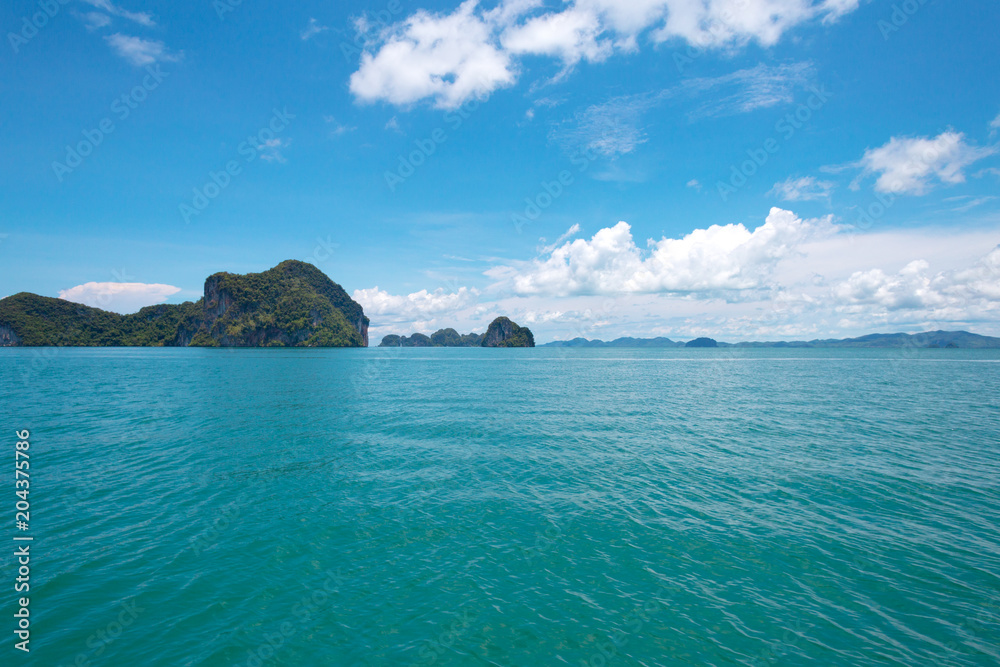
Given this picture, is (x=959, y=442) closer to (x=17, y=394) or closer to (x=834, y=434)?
(x=834, y=434)

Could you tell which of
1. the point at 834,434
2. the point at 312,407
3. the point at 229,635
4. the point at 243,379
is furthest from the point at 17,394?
the point at 834,434

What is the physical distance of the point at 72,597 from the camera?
11.9 metres

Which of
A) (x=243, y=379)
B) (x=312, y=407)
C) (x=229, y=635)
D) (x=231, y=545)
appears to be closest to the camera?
(x=229, y=635)

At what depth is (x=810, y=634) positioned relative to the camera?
1063 cm

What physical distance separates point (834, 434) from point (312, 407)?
161 ft

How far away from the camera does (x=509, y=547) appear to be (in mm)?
14898

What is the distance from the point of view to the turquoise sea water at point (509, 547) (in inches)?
408

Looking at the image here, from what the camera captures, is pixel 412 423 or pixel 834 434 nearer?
pixel 834 434

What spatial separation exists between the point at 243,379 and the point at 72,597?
70.7 meters

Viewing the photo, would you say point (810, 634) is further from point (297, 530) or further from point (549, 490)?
point (297, 530)

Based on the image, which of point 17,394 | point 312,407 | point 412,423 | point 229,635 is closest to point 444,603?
point 229,635

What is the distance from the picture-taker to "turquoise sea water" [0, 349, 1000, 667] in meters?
10.4

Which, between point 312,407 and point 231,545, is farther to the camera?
point 312,407

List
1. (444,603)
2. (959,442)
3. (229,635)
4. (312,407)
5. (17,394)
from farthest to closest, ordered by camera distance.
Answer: (17,394)
(312,407)
(959,442)
(444,603)
(229,635)
